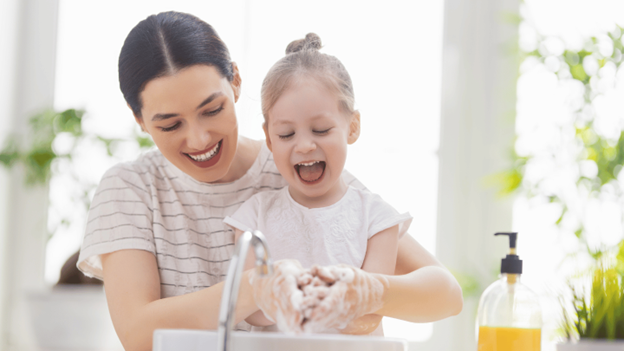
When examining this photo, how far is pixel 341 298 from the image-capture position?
722 mm

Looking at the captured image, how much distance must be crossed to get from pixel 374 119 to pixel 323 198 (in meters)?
1.47

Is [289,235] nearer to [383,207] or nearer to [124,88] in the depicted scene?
[383,207]

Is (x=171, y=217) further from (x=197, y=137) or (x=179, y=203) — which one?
(x=197, y=137)

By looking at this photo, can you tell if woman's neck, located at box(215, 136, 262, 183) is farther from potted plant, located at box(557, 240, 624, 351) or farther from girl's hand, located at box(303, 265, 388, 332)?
potted plant, located at box(557, 240, 624, 351)

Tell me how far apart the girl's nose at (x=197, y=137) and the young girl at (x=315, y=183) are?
13 cm

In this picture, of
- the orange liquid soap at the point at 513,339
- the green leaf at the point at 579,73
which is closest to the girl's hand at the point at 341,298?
the orange liquid soap at the point at 513,339

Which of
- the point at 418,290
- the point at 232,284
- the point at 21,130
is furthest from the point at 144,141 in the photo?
the point at 232,284

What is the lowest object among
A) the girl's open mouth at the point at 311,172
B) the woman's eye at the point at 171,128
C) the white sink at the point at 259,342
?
the white sink at the point at 259,342

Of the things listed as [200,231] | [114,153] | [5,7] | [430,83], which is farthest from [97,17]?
[200,231]

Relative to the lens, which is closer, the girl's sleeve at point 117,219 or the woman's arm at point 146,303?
the woman's arm at point 146,303

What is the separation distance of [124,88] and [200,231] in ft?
1.17

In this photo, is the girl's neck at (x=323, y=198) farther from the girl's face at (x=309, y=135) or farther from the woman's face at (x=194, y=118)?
the woman's face at (x=194, y=118)

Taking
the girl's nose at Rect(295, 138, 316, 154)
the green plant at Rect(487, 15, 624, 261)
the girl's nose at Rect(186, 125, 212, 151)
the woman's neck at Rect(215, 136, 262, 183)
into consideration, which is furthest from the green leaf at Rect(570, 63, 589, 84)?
the girl's nose at Rect(186, 125, 212, 151)

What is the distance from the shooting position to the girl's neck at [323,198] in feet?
3.82
